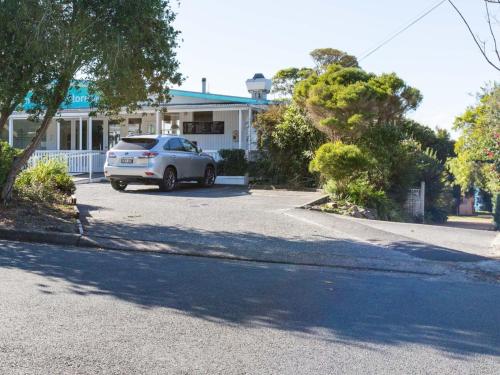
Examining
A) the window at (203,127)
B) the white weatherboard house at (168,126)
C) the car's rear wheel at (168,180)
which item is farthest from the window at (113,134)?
the car's rear wheel at (168,180)

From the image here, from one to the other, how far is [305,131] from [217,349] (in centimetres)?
1661

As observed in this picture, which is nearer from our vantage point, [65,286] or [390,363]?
[390,363]

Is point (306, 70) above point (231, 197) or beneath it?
above

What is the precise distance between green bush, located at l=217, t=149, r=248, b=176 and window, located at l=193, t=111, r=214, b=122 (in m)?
3.73

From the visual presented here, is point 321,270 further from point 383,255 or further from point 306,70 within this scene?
point 306,70

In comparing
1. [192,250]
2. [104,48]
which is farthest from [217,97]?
[192,250]

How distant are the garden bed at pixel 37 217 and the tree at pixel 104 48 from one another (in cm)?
58

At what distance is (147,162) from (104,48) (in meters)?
7.30

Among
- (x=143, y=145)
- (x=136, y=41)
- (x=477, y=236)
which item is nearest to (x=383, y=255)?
(x=477, y=236)

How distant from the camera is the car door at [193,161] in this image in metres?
18.6

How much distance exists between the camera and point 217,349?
14.0 feet

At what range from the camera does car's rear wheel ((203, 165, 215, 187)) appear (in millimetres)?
19938

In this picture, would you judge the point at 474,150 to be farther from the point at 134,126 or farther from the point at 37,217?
the point at 37,217

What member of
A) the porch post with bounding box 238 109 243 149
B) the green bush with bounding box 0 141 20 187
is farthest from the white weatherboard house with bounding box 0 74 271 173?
the green bush with bounding box 0 141 20 187
